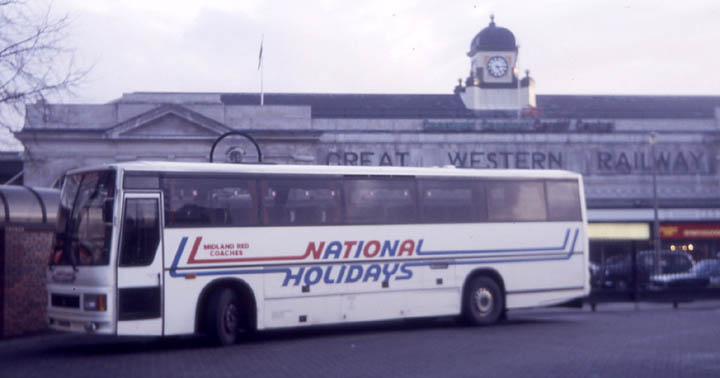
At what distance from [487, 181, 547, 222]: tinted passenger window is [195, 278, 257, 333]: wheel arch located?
18.6 ft

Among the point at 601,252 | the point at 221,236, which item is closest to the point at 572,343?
the point at 221,236

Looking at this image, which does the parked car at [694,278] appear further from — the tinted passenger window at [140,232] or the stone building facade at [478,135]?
the tinted passenger window at [140,232]

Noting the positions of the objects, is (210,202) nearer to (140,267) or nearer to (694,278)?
(140,267)

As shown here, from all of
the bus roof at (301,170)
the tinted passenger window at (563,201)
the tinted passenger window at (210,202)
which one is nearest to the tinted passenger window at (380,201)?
the bus roof at (301,170)

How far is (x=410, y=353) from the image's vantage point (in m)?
13.5

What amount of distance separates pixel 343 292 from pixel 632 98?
65.6m

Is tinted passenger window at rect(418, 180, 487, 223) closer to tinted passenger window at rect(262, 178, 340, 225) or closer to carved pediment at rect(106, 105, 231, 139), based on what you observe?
tinted passenger window at rect(262, 178, 340, 225)

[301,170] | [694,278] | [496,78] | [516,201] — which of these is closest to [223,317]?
[301,170]

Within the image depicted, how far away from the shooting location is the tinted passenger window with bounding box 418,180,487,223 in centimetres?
1758

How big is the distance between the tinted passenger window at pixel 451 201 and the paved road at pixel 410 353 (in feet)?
7.50

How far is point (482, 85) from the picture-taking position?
74875mm

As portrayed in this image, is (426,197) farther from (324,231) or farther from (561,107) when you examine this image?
(561,107)

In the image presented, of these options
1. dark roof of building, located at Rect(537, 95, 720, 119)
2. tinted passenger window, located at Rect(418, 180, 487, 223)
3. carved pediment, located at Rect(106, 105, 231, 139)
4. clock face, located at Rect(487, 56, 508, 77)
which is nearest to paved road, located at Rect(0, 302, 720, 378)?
tinted passenger window, located at Rect(418, 180, 487, 223)

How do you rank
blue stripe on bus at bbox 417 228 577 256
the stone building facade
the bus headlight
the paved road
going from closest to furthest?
the paved road < the bus headlight < blue stripe on bus at bbox 417 228 577 256 < the stone building facade
